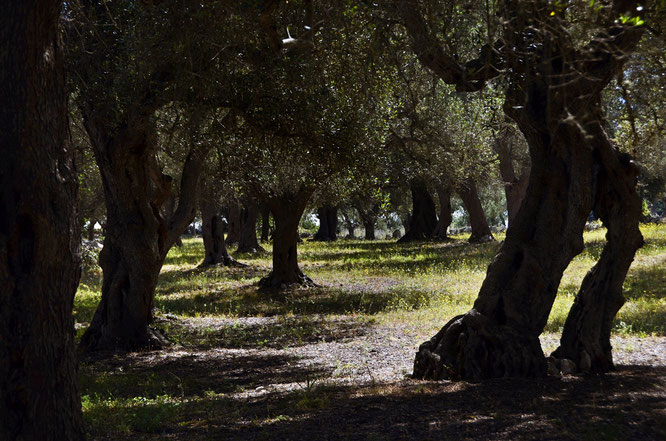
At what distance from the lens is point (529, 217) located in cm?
852

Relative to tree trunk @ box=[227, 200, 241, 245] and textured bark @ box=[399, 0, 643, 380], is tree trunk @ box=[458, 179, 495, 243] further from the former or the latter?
textured bark @ box=[399, 0, 643, 380]

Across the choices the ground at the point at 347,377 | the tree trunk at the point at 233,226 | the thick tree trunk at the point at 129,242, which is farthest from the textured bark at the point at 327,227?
the thick tree trunk at the point at 129,242

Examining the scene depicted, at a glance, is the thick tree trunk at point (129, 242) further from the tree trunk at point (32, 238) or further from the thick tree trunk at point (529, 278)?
the tree trunk at point (32, 238)

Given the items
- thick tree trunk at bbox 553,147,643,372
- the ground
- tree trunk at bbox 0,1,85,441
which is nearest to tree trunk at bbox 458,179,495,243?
the ground

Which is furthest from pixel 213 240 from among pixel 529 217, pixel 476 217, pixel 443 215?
pixel 529 217

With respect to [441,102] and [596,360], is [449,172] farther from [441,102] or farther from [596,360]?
[596,360]

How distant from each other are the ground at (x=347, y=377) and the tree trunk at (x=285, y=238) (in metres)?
0.82

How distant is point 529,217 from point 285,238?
1335cm

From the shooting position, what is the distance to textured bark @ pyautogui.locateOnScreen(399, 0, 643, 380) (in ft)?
26.5

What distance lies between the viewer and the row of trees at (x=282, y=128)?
16.3 ft

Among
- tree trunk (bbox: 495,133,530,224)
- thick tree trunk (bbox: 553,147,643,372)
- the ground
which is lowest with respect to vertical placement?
the ground

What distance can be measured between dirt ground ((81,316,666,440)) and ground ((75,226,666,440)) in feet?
0.07

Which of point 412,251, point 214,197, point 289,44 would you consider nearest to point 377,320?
point 289,44

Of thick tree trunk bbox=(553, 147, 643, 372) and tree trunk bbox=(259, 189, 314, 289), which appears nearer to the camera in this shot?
thick tree trunk bbox=(553, 147, 643, 372)
